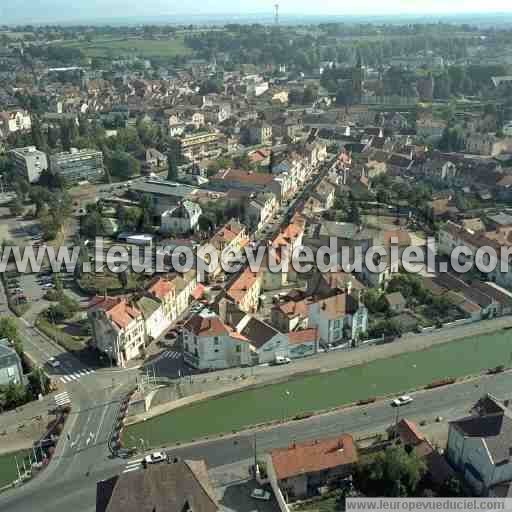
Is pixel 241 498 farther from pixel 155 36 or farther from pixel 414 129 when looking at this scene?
pixel 155 36

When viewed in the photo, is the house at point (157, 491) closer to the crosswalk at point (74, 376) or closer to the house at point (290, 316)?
the crosswalk at point (74, 376)

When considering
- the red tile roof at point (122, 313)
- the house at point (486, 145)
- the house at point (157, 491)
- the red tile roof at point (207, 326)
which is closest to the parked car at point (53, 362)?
the red tile roof at point (122, 313)

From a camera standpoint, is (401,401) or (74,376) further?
(74,376)

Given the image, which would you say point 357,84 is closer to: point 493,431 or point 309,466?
point 493,431

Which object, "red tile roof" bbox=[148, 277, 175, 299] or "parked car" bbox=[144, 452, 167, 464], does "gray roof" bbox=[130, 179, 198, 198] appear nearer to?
"red tile roof" bbox=[148, 277, 175, 299]

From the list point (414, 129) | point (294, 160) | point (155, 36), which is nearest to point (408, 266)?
point (294, 160)

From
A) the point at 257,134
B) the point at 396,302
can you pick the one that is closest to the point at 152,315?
the point at 396,302
